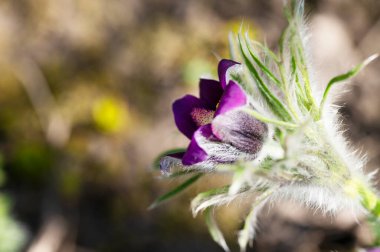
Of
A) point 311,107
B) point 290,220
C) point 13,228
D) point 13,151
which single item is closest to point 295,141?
point 311,107

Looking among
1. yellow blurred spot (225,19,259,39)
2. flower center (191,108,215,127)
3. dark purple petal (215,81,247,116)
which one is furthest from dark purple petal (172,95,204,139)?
yellow blurred spot (225,19,259,39)

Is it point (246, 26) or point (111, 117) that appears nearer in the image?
point (246, 26)

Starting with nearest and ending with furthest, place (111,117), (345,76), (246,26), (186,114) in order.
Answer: (345,76) → (186,114) → (246,26) → (111,117)

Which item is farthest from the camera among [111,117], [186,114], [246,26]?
[111,117]

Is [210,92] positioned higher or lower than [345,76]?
higher

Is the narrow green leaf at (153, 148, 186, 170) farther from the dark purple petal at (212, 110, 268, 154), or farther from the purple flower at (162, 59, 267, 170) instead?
the dark purple petal at (212, 110, 268, 154)

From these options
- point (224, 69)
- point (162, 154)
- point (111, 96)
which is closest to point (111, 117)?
point (111, 96)

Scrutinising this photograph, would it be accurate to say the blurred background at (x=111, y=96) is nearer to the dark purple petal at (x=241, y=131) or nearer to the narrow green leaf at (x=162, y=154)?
the narrow green leaf at (x=162, y=154)

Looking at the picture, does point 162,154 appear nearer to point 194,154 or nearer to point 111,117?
point 194,154
